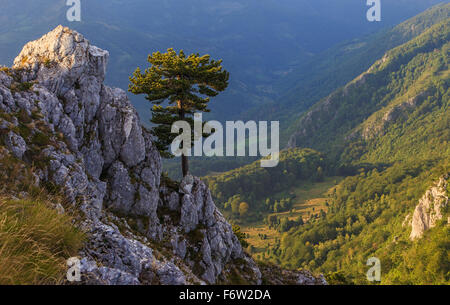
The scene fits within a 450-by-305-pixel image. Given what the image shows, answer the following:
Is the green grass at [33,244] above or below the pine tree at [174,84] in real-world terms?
below

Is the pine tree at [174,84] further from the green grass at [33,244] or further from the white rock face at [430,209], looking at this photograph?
the white rock face at [430,209]

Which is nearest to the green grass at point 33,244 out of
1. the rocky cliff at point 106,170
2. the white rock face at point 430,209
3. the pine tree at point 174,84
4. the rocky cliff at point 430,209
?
the rocky cliff at point 106,170

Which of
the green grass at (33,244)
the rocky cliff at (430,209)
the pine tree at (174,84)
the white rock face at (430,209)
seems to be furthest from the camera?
the white rock face at (430,209)

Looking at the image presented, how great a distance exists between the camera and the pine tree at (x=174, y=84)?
27906mm

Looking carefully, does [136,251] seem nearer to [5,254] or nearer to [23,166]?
[5,254]

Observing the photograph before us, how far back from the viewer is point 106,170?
81.0 feet

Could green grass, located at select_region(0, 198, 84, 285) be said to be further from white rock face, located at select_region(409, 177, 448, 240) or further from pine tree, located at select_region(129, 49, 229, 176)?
white rock face, located at select_region(409, 177, 448, 240)

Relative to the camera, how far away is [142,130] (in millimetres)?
28844

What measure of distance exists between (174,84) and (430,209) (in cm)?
16426

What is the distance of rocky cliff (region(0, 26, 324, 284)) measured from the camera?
13086 mm

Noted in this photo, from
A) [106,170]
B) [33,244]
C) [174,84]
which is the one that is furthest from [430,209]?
[33,244]

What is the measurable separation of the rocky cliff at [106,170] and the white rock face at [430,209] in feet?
467

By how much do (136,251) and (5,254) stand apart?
15.9 ft

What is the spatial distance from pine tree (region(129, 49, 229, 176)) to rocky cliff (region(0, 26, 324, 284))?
1.79 m
